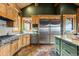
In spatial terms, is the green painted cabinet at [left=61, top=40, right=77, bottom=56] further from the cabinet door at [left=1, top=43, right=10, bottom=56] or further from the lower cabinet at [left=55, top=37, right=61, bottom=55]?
the cabinet door at [left=1, top=43, right=10, bottom=56]

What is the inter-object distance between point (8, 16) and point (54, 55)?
114 cm

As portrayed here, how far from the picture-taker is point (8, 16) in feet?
9.80

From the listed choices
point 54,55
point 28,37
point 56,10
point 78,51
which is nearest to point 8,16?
point 28,37

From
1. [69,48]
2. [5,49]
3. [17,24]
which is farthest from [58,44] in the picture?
[5,49]

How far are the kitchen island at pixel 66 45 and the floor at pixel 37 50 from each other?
11 centimetres

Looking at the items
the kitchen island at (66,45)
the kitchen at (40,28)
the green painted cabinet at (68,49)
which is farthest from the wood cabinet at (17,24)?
the green painted cabinet at (68,49)

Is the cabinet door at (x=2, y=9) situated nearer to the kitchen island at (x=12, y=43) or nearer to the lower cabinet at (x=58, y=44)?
the kitchen island at (x=12, y=43)

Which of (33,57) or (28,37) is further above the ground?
(28,37)

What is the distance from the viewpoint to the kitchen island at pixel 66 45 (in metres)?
2.35

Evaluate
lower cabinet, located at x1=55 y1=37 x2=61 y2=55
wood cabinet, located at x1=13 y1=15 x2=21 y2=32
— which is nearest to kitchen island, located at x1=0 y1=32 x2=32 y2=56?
wood cabinet, located at x1=13 y1=15 x2=21 y2=32

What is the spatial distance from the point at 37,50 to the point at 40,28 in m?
0.38

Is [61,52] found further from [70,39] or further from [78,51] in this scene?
[78,51]

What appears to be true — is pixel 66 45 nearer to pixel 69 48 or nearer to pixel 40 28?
pixel 69 48

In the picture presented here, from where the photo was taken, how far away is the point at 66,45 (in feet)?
8.41
